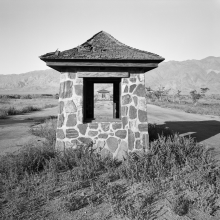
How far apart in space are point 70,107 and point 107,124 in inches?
46.3

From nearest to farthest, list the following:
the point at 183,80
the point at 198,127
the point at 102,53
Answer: the point at 102,53 < the point at 198,127 < the point at 183,80

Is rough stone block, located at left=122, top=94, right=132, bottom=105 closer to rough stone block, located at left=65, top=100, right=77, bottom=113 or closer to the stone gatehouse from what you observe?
the stone gatehouse

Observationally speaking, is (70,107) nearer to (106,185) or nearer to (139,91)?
(139,91)

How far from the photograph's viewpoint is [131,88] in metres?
5.12

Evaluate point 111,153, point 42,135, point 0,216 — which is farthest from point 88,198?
point 42,135

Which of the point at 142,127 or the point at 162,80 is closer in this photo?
the point at 142,127

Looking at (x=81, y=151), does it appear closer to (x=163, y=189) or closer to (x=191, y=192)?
(x=163, y=189)

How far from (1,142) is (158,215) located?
21.5ft

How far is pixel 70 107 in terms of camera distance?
5020 mm

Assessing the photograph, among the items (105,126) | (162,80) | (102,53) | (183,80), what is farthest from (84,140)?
(162,80)

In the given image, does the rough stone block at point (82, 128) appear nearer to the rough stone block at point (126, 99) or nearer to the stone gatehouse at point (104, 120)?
the stone gatehouse at point (104, 120)

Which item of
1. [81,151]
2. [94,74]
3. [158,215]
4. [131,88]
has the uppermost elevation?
[94,74]

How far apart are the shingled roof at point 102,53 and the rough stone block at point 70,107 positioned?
1222 mm

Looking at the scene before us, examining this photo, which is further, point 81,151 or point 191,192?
point 81,151
